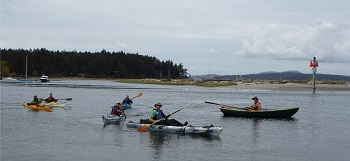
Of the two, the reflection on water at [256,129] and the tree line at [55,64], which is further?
the tree line at [55,64]

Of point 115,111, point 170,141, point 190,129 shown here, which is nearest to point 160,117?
point 190,129

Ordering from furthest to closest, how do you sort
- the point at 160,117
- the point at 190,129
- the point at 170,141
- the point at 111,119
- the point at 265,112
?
the point at 265,112
the point at 111,119
the point at 160,117
the point at 190,129
the point at 170,141

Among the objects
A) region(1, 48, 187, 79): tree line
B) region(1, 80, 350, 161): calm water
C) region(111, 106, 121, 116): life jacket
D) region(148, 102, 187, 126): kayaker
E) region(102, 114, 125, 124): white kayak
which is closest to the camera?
region(1, 80, 350, 161): calm water

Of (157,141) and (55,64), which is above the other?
(55,64)

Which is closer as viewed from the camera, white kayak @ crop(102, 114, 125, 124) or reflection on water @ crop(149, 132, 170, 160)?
reflection on water @ crop(149, 132, 170, 160)

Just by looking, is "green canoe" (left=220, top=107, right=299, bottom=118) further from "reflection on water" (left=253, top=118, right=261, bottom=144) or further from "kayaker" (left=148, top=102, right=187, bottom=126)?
"kayaker" (left=148, top=102, right=187, bottom=126)

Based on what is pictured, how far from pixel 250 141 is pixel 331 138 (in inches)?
231

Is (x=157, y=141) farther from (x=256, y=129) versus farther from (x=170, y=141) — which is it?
(x=256, y=129)

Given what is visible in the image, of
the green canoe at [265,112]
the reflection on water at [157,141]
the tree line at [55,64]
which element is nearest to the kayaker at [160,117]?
the reflection on water at [157,141]

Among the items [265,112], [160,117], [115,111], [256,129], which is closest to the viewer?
[160,117]

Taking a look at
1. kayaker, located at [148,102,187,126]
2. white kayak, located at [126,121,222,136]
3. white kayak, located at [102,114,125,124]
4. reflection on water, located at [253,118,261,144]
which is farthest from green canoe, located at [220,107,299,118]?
white kayak, located at [126,121,222,136]

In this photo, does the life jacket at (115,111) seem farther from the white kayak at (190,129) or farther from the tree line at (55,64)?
the tree line at (55,64)

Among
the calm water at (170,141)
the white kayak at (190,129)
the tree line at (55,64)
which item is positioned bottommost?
the calm water at (170,141)

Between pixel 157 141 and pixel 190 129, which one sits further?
pixel 190 129
